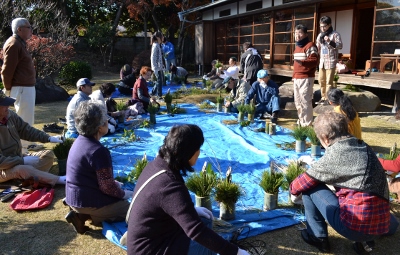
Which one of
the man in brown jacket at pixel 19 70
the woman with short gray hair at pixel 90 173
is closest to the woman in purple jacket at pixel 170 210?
the woman with short gray hair at pixel 90 173

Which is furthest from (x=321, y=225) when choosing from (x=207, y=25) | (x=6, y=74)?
(x=207, y=25)

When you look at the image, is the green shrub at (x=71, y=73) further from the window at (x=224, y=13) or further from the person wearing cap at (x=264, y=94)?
the person wearing cap at (x=264, y=94)

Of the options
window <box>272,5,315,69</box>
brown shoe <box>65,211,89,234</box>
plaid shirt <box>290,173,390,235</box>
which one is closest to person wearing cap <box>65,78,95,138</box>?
brown shoe <box>65,211,89,234</box>

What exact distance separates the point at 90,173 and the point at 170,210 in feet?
3.64

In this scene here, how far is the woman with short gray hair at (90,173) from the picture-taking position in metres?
2.52

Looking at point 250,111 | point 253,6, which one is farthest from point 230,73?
point 253,6

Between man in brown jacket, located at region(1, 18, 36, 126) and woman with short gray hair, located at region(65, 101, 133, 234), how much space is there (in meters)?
2.38

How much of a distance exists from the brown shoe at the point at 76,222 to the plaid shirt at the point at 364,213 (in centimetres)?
193

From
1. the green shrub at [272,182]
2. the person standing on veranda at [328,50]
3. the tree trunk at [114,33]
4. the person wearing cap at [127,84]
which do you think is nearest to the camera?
the green shrub at [272,182]

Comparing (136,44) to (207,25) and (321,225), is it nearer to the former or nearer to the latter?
(207,25)

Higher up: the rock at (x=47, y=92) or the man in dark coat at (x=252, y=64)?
the man in dark coat at (x=252, y=64)

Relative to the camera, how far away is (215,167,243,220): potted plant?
2789 mm

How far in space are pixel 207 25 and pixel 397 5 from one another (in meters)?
9.30

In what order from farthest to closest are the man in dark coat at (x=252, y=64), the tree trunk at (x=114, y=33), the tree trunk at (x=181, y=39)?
the tree trunk at (x=114, y=33) < the tree trunk at (x=181, y=39) < the man in dark coat at (x=252, y=64)
